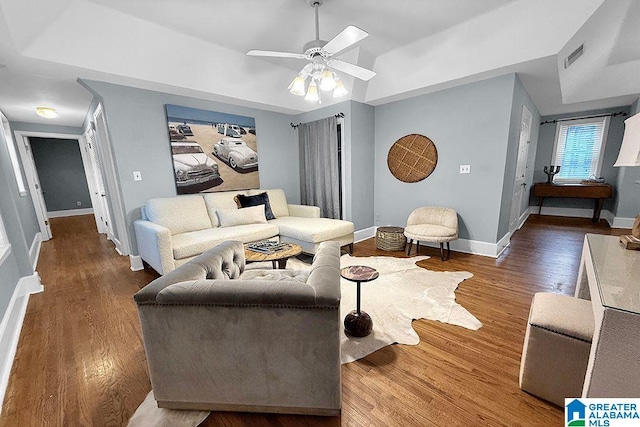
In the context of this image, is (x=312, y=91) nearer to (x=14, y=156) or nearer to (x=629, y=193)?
(x=14, y=156)

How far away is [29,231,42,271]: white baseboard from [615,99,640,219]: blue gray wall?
8863 millimetres

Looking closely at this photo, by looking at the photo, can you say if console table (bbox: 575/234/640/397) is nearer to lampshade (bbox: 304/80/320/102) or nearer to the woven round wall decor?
lampshade (bbox: 304/80/320/102)

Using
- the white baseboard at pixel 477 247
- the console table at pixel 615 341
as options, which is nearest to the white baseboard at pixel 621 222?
the white baseboard at pixel 477 247

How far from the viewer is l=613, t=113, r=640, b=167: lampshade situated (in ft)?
3.65

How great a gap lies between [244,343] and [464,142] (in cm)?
347

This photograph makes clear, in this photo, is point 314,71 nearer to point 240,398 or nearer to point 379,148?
point 379,148

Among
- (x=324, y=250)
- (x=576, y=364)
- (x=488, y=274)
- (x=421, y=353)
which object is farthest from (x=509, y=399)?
(x=488, y=274)

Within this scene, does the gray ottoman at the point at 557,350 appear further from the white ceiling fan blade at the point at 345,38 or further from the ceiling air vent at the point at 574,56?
the ceiling air vent at the point at 574,56

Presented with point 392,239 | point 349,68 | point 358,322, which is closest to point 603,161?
point 392,239

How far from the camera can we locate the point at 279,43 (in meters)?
2.77

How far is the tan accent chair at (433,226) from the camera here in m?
3.08

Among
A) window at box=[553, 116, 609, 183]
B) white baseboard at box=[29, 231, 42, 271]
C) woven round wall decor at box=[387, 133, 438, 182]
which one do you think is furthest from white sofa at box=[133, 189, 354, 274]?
window at box=[553, 116, 609, 183]

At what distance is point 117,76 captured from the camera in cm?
251

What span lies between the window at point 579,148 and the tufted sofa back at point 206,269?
22.9 ft
